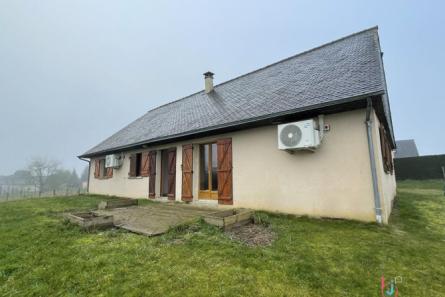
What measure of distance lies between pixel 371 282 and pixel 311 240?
4.13ft

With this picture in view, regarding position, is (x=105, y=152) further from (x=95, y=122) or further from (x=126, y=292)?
(x=95, y=122)

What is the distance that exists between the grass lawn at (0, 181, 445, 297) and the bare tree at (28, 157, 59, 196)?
36.4m

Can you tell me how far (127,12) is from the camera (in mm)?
48562

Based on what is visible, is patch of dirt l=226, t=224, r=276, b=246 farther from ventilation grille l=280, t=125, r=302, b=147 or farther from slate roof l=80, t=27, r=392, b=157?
slate roof l=80, t=27, r=392, b=157

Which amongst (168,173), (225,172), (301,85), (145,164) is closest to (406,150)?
(301,85)

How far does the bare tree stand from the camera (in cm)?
3216

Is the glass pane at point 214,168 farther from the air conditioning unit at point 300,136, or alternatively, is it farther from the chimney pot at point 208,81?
the chimney pot at point 208,81

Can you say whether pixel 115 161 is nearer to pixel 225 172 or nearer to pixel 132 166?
pixel 132 166

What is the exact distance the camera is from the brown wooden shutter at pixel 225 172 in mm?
6541

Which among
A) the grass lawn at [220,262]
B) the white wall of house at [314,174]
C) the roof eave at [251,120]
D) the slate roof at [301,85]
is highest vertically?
the slate roof at [301,85]

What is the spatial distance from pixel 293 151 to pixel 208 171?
3178mm

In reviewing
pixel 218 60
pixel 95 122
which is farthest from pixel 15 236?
pixel 95 122

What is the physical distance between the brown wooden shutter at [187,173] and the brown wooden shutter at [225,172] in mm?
1332

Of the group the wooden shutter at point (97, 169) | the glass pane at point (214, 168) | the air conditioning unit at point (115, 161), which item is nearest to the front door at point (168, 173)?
the glass pane at point (214, 168)
